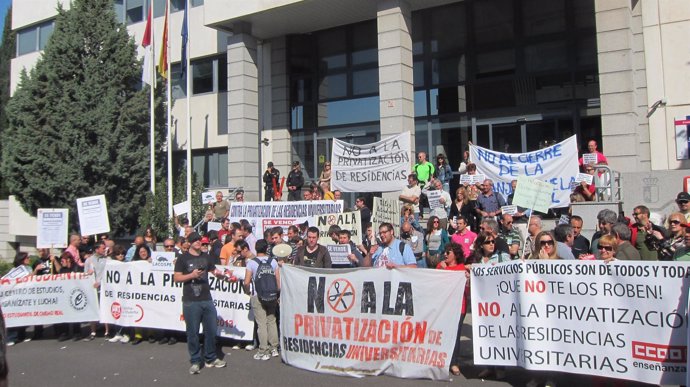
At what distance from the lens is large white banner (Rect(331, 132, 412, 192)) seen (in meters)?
13.7

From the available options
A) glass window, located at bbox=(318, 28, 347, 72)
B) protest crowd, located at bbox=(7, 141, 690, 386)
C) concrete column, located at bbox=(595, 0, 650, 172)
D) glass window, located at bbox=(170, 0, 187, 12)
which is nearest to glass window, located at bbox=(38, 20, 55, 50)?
glass window, located at bbox=(170, 0, 187, 12)

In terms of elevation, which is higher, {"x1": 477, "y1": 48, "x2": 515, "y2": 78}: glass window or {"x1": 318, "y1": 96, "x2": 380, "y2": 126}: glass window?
{"x1": 477, "y1": 48, "x2": 515, "y2": 78}: glass window

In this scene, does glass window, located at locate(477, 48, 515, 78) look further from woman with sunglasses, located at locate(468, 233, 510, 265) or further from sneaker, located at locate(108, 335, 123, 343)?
sneaker, located at locate(108, 335, 123, 343)

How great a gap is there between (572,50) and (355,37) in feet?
22.8

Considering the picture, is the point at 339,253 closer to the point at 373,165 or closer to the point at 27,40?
the point at 373,165

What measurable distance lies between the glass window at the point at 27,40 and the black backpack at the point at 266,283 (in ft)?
82.0

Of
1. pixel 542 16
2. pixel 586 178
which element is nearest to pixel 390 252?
pixel 586 178

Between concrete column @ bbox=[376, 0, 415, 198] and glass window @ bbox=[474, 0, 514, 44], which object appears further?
glass window @ bbox=[474, 0, 514, 44]

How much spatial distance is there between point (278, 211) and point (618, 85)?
8.24 m

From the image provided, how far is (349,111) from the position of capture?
19.7 metres

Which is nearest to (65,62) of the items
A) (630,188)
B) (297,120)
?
(297,120)

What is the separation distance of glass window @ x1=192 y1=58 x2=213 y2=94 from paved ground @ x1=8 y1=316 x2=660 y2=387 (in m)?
13.9

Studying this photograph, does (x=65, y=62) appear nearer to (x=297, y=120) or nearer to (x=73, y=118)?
(x=73, y=118)

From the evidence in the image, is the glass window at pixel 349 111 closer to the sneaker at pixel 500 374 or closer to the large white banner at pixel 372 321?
the large white banner at pixel 372 321
